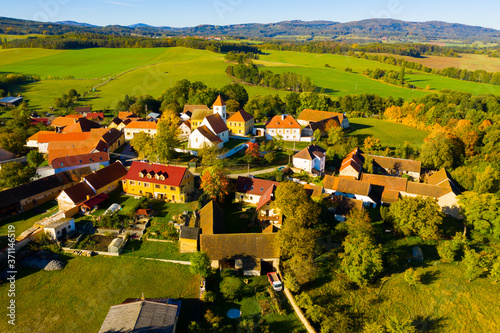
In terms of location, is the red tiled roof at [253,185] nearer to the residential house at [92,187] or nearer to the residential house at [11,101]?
the residential house at [92,187]

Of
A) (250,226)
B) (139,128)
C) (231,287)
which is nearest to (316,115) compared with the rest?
(139,128)

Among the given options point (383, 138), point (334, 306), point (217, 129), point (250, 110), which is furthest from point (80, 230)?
point (383, 138)

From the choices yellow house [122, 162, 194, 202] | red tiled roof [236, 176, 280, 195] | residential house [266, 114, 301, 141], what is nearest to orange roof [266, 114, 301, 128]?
residential house [266, 114, 301, 141]

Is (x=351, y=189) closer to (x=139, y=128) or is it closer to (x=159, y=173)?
(x=159, y=173)

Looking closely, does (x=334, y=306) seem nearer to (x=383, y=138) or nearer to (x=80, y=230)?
(x=80, y=230)

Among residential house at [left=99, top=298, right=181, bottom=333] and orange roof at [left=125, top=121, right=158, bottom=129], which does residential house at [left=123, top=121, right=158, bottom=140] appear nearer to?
orange roof at [left=125, top=121, right=158, bottom=129]

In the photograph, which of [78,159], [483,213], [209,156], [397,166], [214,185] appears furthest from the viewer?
[397,166]

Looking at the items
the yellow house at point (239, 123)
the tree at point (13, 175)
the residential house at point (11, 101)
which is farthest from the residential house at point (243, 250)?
the residential house at point (11, 101)
